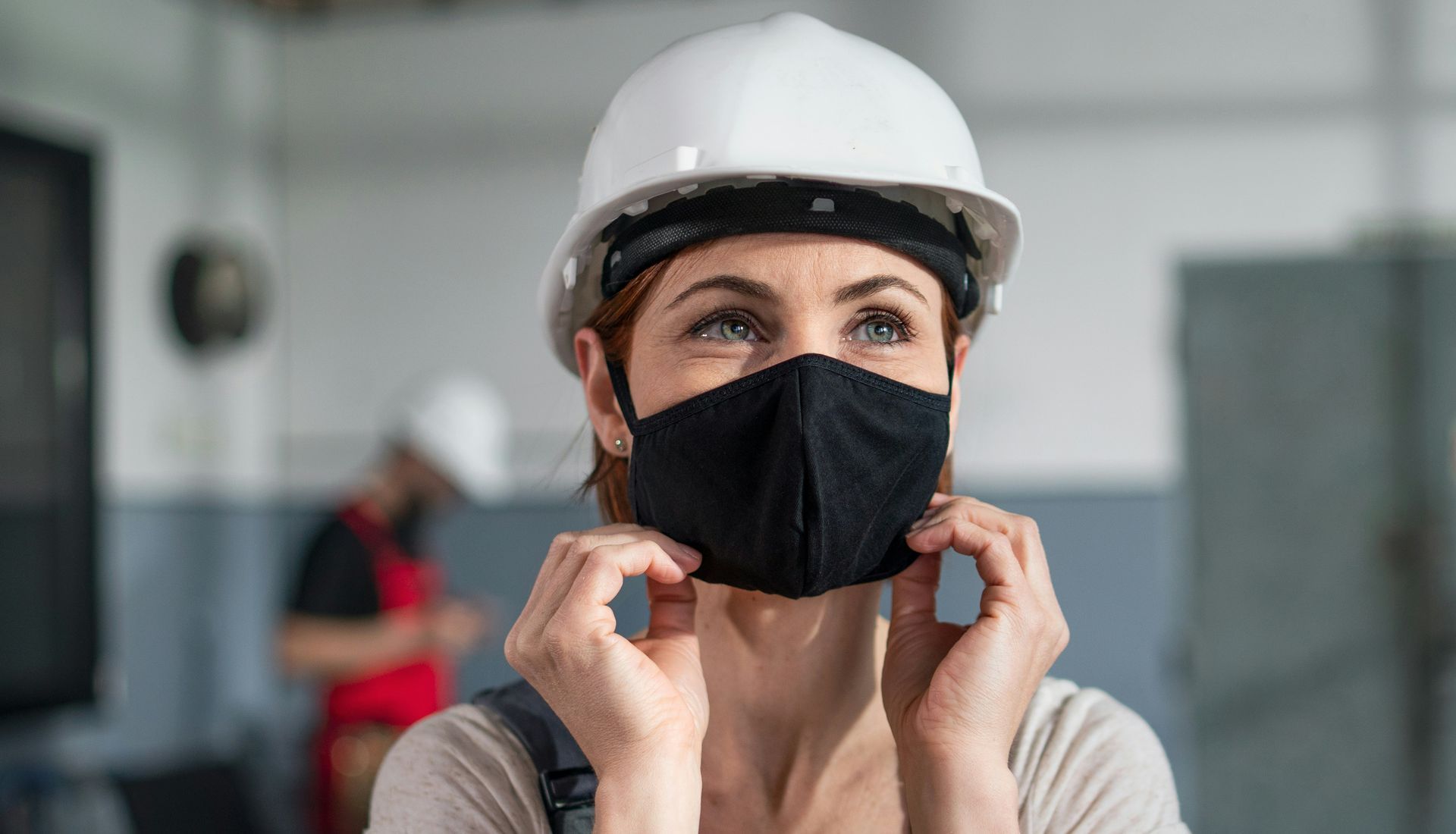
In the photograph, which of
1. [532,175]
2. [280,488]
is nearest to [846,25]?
[532,175]

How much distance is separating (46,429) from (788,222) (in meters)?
3.85

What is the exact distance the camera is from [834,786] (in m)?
1.37

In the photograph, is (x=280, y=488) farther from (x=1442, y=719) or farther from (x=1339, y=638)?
(x=1442, y=719)

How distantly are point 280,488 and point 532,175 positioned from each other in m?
1.90

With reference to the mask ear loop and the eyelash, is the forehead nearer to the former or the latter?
the eyelash

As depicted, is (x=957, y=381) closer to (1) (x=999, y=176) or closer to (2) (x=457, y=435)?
(2) (x=457, y=435)

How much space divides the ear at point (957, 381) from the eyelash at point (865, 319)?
120 mm

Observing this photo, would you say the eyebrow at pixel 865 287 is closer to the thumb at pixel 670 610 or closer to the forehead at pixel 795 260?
the forehead at pixel 795 260

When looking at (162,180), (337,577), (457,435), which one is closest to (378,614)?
(337,577)

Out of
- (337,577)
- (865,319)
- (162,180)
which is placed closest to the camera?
(865,319)

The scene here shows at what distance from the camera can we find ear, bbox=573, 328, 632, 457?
4.66 feet

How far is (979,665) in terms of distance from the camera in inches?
48.3

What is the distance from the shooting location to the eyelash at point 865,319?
4.17 ft

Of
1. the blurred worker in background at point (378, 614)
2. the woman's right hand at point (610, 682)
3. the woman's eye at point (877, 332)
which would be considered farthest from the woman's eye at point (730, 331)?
the blurred worker in background at point (378, 614)
